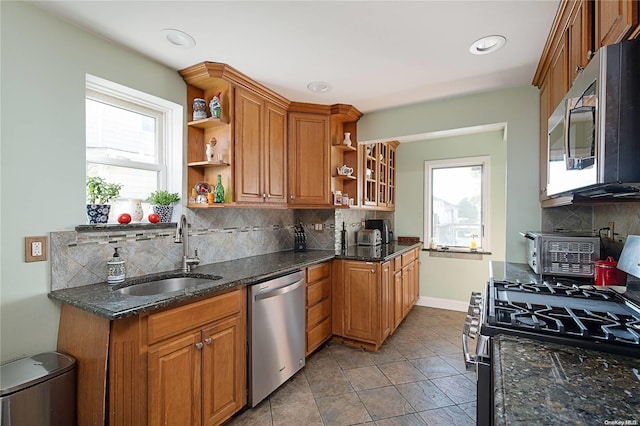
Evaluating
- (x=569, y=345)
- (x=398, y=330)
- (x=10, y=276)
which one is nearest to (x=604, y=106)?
(x=569, y=345)

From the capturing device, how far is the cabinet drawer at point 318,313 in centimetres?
272

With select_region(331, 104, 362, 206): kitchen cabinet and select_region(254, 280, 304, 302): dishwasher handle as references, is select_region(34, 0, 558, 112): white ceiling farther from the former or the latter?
select_region(254, 280, 304, 302): dishwasher handle

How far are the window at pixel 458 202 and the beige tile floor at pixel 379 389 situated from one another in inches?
62.3

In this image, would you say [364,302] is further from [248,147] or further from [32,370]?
[32,370]

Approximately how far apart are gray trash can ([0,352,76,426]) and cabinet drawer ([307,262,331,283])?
5.46 feet

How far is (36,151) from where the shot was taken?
5.28 feet

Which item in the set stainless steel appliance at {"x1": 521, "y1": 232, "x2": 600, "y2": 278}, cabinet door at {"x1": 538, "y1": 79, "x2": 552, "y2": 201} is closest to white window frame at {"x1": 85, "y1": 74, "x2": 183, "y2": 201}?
stainless steel appliance at {"x1": 521, "y1": 232, "x2": 600, "y2": 278}

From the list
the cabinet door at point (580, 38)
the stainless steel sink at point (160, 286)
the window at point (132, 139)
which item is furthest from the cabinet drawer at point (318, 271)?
the cabinet door at point (580, 38)

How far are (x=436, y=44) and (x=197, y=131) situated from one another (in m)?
1.87

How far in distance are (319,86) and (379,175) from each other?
172 centimetres

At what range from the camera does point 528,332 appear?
1106 mm

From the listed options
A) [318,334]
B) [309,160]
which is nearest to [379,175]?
[309,160]

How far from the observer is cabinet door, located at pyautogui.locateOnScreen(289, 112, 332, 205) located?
3.11 m

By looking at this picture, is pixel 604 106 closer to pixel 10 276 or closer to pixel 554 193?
pixel 554 193
